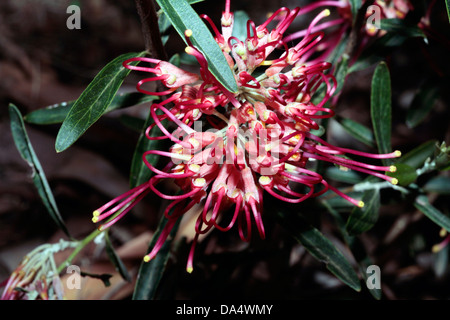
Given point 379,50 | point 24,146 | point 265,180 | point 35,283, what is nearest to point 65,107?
point 24,146

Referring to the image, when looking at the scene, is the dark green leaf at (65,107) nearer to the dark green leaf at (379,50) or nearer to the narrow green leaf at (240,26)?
the narrow green leaf at (240,26)

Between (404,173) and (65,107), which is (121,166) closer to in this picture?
(65,107)

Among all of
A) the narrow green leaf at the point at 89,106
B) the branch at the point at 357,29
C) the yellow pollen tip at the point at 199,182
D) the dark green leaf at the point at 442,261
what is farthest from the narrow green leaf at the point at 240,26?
the dark green leaf at the point at 442,261

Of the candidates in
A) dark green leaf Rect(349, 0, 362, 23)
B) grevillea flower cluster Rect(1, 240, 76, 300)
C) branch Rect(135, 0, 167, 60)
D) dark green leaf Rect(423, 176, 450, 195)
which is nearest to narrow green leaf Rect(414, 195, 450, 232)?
dark green leaf Rect(423, 176, 450, 195)

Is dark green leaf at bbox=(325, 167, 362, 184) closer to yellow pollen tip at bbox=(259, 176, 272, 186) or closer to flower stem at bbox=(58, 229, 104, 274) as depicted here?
yellow pollen tip at bbox=(259, 176, 272, 186)

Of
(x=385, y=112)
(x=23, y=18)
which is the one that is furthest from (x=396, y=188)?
(x=23, y=18)
